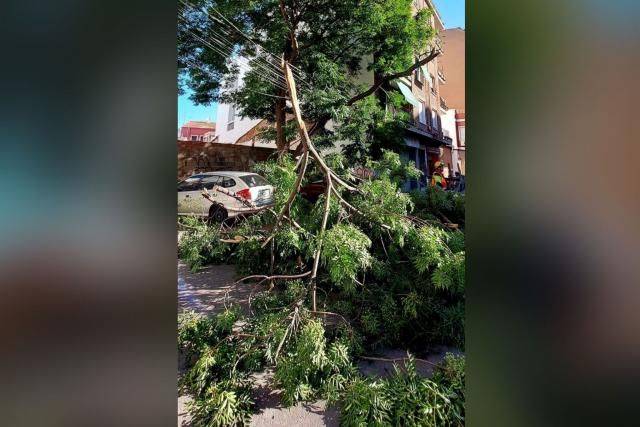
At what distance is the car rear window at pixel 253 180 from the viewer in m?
2.93

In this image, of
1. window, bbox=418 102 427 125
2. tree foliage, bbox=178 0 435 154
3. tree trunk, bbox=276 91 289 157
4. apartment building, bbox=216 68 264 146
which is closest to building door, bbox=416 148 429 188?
tree foliage, bbox=178 0 435 154

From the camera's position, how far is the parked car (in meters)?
2.45

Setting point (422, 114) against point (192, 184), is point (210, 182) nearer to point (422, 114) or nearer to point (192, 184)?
point (192, 184)

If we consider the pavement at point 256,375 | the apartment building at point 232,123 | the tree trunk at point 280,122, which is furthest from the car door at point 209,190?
the tree trunk at point 280,122

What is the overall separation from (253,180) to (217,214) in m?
0.47

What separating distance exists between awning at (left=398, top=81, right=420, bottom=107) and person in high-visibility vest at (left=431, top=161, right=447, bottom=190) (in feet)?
3.96

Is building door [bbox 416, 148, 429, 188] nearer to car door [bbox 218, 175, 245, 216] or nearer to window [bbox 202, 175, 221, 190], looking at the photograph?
car door [bbox 218, 175, 245, 216]

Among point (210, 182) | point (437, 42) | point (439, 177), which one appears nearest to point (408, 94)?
point (437, 42)

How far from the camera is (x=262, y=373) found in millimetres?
2213
